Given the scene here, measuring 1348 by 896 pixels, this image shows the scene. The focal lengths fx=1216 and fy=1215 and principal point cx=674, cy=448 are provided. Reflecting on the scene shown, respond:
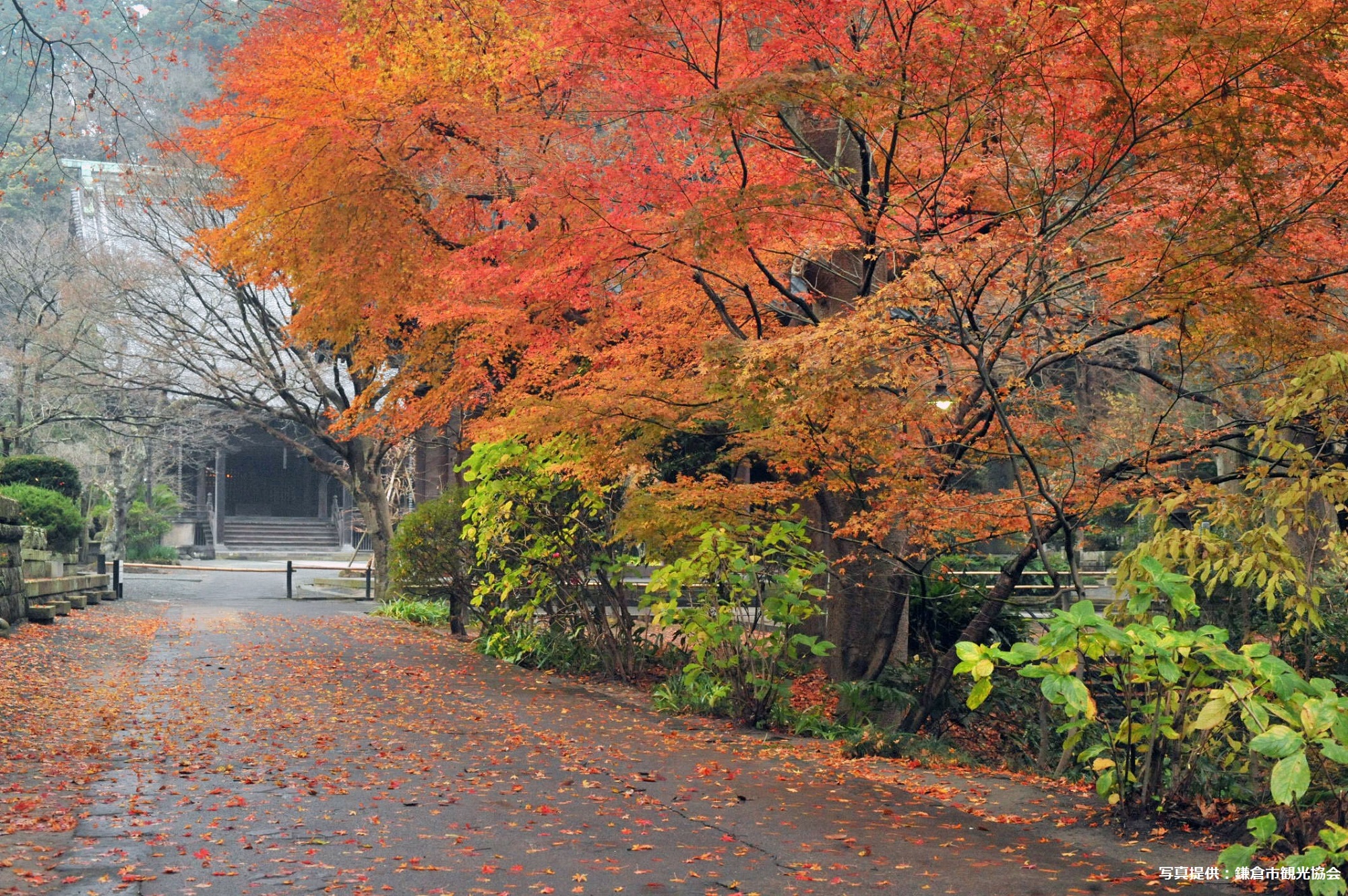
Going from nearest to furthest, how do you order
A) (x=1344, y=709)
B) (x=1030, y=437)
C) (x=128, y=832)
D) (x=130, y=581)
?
(x=1344, y=709), (x=128, y=832), (x=1030, y=437), (x=130, y=581)

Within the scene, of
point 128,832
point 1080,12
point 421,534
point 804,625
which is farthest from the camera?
point 421,534

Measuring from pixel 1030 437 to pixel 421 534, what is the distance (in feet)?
34.4

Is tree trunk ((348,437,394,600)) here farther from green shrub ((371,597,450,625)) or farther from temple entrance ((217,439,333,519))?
temple entrance ((217,439,333,519))

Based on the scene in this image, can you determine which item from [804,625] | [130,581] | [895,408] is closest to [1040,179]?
[895,408]

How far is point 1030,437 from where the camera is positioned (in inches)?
393

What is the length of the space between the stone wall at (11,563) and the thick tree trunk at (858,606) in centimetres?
1132

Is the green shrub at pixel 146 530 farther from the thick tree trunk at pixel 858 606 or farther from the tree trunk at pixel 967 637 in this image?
the tree trunk at pixel 967 637

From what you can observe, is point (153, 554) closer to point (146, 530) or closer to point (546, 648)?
point (146, 530)

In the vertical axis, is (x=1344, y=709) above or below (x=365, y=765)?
above

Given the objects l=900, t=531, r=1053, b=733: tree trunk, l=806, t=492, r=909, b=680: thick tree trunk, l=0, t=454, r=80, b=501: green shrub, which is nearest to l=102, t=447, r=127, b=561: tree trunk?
l=0, t=454, r=80, b=501: green shrub

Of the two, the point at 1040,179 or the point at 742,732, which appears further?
the point at 742,732

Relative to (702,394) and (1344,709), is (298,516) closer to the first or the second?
(702,394)

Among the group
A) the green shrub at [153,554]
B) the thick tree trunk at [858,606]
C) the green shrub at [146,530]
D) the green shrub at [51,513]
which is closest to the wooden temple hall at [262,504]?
the green shrub at [146,530]

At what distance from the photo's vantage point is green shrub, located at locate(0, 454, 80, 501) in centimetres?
2641
